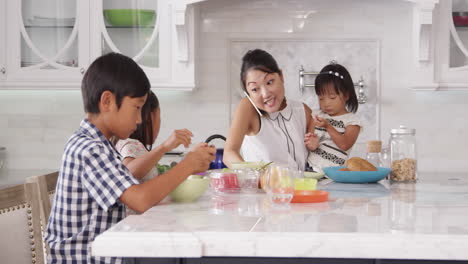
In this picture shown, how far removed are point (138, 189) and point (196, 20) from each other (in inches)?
87.2

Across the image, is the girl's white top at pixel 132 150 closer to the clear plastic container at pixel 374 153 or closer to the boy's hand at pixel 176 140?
the boy's hand at pixel 176 140

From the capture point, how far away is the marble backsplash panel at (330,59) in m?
3.75

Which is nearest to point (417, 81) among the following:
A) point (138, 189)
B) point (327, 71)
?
point (327, 71)

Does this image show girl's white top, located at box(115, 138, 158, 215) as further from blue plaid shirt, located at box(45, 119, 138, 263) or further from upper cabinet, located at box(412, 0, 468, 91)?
upper cabinet, located at box(412, 0, 468, 91)

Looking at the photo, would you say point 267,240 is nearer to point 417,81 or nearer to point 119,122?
point 119,122

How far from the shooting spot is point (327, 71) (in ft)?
9.47

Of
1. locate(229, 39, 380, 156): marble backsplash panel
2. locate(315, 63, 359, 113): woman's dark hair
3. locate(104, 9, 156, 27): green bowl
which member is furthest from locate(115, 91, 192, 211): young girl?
locate(229, 39, 380, 156): marble backsplash panel

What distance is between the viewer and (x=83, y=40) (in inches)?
141

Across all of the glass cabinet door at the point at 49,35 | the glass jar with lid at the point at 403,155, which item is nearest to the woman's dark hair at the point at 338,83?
the glass jar with lid at the point at 403,155

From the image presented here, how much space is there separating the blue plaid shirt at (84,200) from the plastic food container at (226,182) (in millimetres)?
344

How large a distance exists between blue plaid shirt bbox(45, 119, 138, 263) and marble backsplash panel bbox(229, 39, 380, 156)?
2212 mm

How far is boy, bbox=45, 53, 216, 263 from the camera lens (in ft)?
5.16

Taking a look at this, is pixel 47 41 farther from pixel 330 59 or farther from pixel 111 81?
pixel 111 81

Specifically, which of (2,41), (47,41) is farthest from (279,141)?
(2,41)
